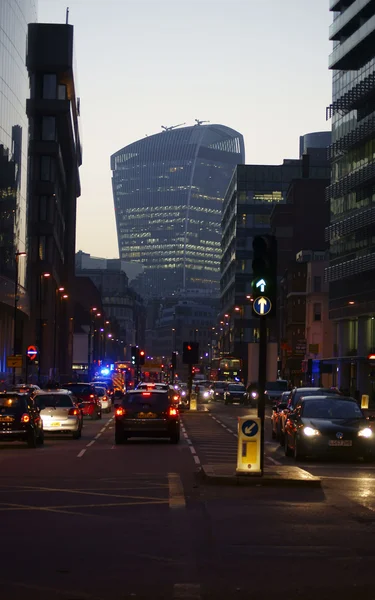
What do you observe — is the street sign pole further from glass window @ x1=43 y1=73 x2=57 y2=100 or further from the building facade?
glass window @ x1=43 y1=73 x2=57 y2=100

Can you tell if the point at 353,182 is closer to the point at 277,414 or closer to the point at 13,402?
the point at 277,414

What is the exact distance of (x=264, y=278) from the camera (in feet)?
70.5

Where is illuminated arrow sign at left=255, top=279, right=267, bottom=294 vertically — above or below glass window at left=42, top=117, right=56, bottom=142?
below

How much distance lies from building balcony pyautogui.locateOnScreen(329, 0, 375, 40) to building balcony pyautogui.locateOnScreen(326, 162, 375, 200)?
12.7 m

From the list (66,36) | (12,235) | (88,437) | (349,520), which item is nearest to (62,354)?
(66,36)

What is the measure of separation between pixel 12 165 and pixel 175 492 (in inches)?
3319

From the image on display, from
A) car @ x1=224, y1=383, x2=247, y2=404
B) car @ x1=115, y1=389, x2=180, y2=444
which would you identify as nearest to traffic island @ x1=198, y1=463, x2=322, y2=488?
car @ x1=115, y1=389, x2=180, y2=444

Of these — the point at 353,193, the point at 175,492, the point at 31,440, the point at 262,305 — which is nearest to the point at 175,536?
the point at 175,492

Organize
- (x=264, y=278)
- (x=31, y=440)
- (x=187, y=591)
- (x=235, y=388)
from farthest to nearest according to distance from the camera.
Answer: (x=235, y=388)
(x=31, y=440)
(x=264, y=278)
(x=187, y=591)

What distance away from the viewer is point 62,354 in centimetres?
15100

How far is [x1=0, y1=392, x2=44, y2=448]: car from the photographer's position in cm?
3306

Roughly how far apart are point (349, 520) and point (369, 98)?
280 ft

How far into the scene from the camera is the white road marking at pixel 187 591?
32.4ft

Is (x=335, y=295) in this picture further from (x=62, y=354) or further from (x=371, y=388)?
(x=62, y=354)
